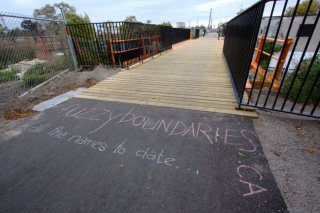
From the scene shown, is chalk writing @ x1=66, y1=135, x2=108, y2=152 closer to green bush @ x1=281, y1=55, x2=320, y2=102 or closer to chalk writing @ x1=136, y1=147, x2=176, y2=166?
chalk writing @ x1=136, y1=147, x2=176, y2=166

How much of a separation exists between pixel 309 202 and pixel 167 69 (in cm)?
554

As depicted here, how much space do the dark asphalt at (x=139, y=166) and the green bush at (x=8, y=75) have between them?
3225mm

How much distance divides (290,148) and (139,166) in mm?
2018

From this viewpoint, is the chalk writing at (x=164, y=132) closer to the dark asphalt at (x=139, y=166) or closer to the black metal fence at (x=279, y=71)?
the dark asphalt at (x=139, y=166)

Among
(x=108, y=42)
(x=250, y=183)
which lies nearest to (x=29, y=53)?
(x=108, y=42)

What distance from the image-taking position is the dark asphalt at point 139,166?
1.64 metres

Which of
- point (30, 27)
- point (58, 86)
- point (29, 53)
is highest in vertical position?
point (30, 27)

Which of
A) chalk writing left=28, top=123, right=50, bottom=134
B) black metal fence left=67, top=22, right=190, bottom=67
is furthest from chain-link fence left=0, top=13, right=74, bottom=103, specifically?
chalk writing left=28, top=123, right=50, bottom=134

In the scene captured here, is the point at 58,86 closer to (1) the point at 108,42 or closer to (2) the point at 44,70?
(2) the point at 44,70

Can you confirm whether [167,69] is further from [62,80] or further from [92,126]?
[92,126]

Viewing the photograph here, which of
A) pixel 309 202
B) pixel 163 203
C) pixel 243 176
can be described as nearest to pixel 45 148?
pixel 163 203

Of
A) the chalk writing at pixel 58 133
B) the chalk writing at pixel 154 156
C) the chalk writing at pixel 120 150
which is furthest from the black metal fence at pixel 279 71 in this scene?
the chalk writing at pixel 58 133

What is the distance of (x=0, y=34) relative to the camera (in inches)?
160

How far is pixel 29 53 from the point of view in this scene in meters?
5.15
